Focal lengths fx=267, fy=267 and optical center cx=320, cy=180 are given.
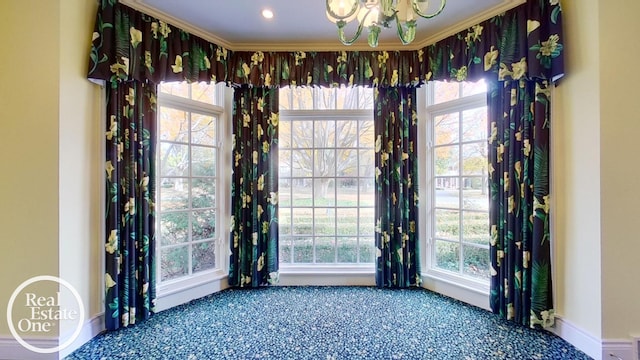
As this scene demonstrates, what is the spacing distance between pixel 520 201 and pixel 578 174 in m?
0.39

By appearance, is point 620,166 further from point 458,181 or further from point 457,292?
point 457,292

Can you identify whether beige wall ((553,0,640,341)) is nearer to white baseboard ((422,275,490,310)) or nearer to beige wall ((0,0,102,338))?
white baseboard ((422,275,490,310))

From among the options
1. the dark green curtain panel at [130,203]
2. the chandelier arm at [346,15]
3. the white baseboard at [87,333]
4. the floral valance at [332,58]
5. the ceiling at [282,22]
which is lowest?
the white baseboard at [87,333]

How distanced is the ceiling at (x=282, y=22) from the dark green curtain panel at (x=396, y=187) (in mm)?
578

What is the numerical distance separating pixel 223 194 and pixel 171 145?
0.69 meters

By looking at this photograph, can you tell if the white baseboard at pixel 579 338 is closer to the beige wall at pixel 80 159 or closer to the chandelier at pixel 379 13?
the chandelier at pixel 379 13

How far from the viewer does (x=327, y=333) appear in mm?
2023

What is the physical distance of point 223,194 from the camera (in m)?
2.86

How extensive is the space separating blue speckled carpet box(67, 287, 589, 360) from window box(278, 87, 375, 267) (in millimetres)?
545

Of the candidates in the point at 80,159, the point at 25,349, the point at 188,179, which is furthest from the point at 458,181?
the point at 25,349

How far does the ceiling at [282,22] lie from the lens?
2154 mm

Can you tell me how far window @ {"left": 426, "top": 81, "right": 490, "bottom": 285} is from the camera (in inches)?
98.5

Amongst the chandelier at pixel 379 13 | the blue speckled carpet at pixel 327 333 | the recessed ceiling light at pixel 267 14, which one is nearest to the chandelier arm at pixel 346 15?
the chandelier at pixel 379 13

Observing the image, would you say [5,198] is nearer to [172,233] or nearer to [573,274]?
[172,233]
